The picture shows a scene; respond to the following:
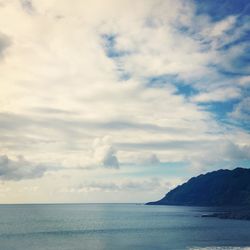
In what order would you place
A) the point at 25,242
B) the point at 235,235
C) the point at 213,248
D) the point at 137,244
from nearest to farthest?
the point at 213,248 → the point at 137,244 → the point at 25,242 → the point at 235,235

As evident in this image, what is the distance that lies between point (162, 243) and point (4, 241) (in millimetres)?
45846

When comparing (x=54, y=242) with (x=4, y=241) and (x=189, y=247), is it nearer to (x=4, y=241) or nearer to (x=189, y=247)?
(x=4, y=241)

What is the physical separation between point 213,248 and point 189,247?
5.96 meters

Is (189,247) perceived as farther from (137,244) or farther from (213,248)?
(137,244)

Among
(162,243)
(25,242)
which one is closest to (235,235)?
(162,243)

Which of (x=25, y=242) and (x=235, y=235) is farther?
(x=235, y=235)

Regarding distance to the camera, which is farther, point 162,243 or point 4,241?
point 4,241

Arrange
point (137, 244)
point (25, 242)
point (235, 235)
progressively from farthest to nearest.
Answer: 1. point (235, 235)
2. point (25, 242)
3. point (137, 244)

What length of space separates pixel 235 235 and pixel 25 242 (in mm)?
65738

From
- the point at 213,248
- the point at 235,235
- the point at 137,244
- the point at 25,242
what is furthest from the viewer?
the point at 235,235

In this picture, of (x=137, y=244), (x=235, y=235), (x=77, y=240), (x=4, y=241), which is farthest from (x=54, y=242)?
(x=235, y=235)

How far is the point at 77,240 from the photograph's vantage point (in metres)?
111

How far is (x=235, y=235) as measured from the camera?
122m

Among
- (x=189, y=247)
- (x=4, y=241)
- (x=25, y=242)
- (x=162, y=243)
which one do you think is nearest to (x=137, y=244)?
(x=162, y=243)
